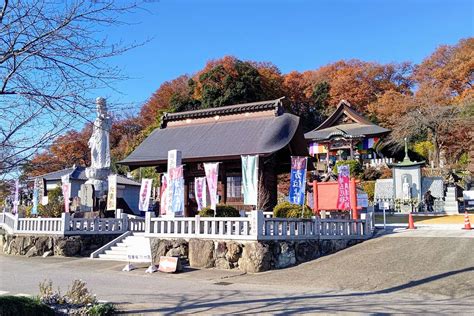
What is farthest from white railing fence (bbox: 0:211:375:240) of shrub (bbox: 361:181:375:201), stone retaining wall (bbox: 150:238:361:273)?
shrub (bbox: 361:181:375:201)

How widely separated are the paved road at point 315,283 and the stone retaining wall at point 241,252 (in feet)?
1.53

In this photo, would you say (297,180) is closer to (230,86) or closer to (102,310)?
(102,310)

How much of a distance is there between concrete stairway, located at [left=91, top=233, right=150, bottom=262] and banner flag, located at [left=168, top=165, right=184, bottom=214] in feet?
5.45

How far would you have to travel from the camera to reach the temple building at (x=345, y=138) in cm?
4425

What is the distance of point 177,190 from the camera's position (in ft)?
49.7

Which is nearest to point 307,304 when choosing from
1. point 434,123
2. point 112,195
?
point 112,195

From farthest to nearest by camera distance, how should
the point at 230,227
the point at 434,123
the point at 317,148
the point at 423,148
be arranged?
the point at 317,148 → the point at 423,148 → the point at 434,123 → the point at 230,227

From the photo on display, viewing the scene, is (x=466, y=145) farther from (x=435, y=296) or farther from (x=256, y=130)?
(x=435, y=296)

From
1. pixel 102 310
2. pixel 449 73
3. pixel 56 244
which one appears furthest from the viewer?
pixel 449 73

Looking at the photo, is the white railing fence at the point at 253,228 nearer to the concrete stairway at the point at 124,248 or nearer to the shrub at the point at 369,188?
the concrete stairway at the point at 124,248

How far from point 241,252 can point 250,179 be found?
10.4 ft

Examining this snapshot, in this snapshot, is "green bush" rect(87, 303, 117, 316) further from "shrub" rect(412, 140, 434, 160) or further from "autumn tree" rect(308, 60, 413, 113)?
"autumn tree" rect(308, 60, 413, 113)

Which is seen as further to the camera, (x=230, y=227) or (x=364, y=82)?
(x=364, y=82)

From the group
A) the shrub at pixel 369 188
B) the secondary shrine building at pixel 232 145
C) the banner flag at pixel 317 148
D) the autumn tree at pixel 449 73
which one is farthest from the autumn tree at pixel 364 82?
the secondary shrine building at pixel 232 145
